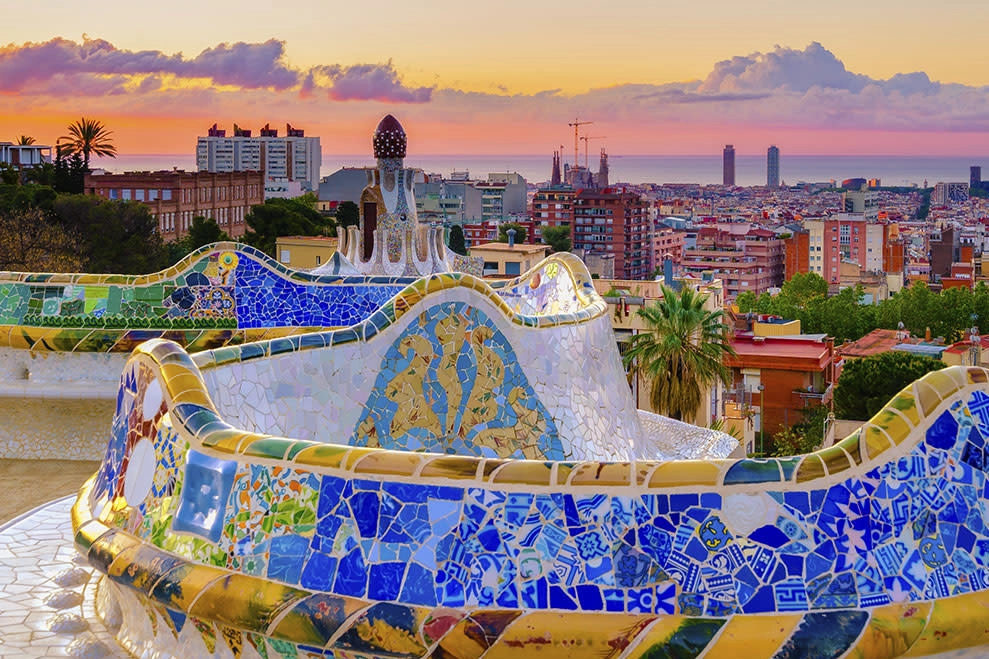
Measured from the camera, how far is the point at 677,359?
75.0 feet

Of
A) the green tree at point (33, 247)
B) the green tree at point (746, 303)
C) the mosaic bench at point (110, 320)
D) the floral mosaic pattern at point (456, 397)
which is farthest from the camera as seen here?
the green tree at point (746, 303)

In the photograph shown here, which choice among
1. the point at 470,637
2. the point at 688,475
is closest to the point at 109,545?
the point at 470,637

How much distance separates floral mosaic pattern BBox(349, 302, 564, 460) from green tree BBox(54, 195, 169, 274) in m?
23.2

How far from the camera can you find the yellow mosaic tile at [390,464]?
332cm

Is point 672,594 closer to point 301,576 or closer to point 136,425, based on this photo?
point 301,576

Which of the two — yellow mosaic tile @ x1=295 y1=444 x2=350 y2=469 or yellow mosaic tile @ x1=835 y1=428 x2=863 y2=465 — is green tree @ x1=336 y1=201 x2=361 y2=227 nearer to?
yellow mosaic tile @ x1=295 y1=444 x2=350 y2=469

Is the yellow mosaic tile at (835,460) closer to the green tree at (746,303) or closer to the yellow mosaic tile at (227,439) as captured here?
the yellow mosaic tile at (227,439)

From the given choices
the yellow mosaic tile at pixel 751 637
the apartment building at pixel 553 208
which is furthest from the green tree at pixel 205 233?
the apartment building at pixel 553 208

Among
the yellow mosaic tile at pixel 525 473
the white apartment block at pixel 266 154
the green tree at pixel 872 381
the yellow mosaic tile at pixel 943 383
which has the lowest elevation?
the green tree at pixel 872 381

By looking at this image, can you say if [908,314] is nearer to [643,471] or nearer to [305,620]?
[643,471]

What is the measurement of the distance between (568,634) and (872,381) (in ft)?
112

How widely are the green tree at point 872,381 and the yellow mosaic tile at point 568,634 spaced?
109 ft

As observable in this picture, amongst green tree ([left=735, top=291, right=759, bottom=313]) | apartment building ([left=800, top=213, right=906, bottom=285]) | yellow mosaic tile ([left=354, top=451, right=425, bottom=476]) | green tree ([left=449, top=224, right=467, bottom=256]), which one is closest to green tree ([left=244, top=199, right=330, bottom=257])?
green tree ([left=449, top=224, right=467, bottom=256])

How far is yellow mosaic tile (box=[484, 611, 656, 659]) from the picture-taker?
120 inches
